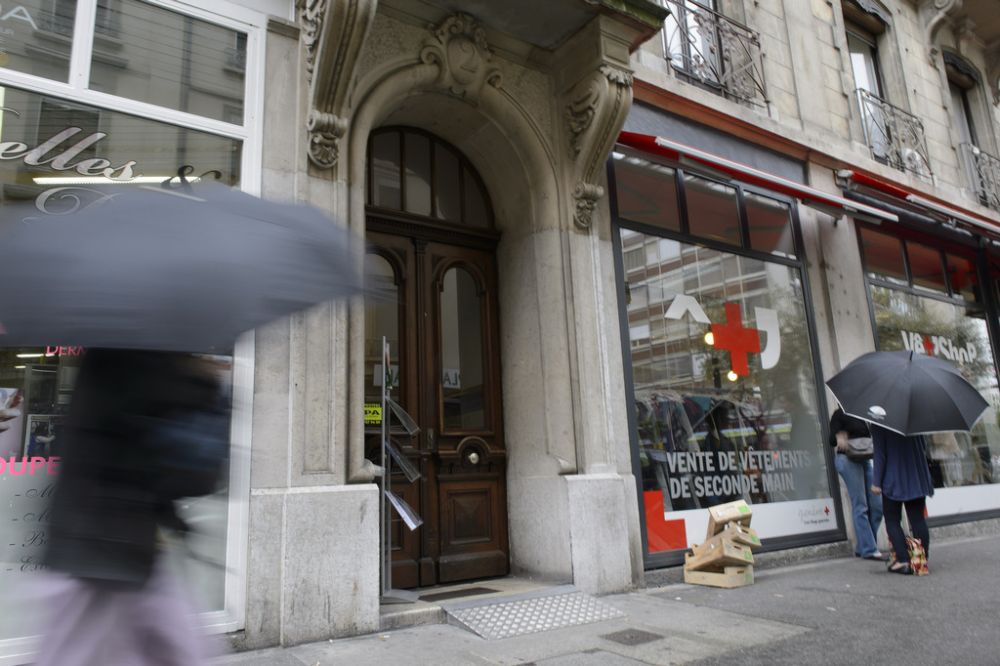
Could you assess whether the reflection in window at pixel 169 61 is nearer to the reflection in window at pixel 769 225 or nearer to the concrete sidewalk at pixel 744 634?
the concrete sidewalk at pixel 744 634

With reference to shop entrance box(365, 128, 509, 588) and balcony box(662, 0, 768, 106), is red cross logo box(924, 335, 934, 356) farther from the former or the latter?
shop entrance box(365, 128, 509, 588)

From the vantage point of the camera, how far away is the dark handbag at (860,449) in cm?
806

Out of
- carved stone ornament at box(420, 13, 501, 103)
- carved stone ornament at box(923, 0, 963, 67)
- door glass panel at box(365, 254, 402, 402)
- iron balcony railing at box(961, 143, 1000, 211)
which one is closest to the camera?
door glass panel at box(365, 254, 402, 402)

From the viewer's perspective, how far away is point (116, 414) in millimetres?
1650

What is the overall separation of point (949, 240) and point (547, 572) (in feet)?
31.6

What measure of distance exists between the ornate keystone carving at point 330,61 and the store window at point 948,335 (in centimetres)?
804

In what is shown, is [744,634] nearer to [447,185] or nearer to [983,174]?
[447,185]

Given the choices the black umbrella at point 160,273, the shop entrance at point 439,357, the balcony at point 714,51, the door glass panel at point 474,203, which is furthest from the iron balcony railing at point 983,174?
the black umbrella at point 160,273

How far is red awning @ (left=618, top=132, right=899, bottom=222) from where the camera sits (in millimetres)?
7227

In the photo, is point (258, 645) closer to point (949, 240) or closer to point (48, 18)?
point (48, 18)

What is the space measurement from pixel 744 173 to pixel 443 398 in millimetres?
4212

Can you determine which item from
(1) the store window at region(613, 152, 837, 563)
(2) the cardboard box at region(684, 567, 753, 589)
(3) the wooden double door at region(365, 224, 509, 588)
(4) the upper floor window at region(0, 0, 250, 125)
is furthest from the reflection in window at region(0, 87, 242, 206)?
(2) the cardboard box at region(684, 567, 753, 589)

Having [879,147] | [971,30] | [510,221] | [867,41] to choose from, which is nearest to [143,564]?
[510,221]

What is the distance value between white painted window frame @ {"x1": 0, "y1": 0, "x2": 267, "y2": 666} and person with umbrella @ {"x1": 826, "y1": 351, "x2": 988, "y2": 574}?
5.24 m
